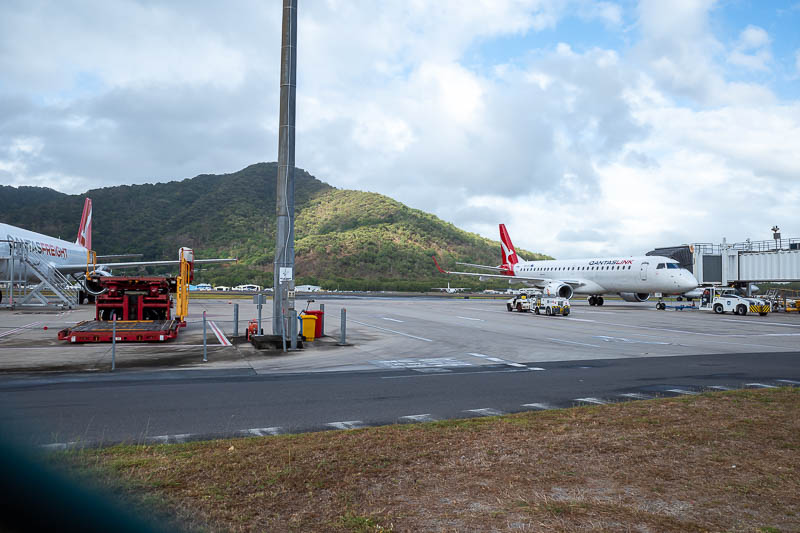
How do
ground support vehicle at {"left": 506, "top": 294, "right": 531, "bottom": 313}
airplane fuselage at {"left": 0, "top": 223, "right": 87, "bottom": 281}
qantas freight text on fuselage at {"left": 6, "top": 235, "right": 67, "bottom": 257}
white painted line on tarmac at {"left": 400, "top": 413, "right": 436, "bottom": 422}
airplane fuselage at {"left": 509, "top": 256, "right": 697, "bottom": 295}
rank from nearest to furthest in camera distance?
white painted line on tarmac at {"left": 400, "top": 413, "right": 436, "bottom": 422} → airplane fuselage at {"left": 0, "top": 223, "right": 87, "bottom": 281} → qantas freight text on fuselage at {"left": 6, "top": 235, "right": 67, "bottom": 257} → ground support vehicle at {"left": 506, "top": 294, "right": 531, "bottom": 313} → airplane fuselage at {"left": 509, "top": 256, "right": 697, "bottom": 295}

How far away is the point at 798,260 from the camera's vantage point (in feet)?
126

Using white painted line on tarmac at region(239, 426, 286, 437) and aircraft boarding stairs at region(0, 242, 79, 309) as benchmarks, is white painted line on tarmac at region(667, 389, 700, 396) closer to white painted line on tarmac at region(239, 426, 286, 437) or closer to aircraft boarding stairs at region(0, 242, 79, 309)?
white painted line on tarmac at region(239, 426, 286, 437)

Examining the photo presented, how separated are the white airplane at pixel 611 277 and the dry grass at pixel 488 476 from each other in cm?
3337

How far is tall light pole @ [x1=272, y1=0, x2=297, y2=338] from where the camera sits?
17312 mm

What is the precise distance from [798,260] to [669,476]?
4109 cm


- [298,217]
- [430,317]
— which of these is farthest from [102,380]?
[298,217]

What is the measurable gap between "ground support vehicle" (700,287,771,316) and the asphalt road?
79.3 ft

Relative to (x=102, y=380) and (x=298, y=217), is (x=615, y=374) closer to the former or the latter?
(x=102, y=380)

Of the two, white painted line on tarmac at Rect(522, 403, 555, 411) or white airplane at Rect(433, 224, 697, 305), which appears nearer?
white painted line on tarmac at Rect(522, 403, 555, 411)

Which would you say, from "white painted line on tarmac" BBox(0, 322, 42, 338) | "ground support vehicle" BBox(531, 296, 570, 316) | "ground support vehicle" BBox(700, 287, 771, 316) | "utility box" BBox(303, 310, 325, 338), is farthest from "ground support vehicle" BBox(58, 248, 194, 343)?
"ground support vehicle" BBox(700, 287, 771, 316)

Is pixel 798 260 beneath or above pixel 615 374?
above

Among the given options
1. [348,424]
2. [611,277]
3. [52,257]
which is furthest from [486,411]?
[52,257]

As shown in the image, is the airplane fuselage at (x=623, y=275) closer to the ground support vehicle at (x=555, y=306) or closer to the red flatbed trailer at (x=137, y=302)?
the ground support vehicle at (x=555, y=306)

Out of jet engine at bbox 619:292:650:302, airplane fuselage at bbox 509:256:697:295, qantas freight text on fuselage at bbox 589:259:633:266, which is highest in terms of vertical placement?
qantas freight text on fuselage at bbox 589:259:633:266
